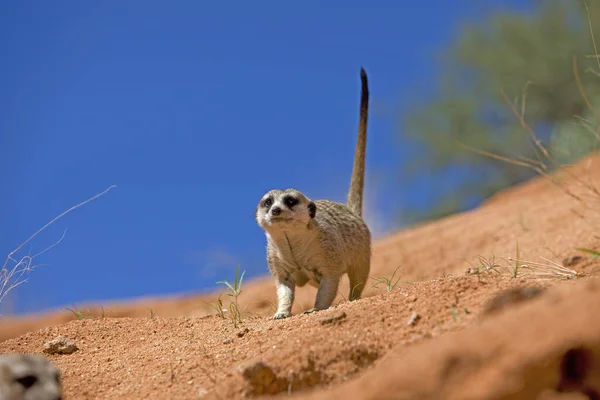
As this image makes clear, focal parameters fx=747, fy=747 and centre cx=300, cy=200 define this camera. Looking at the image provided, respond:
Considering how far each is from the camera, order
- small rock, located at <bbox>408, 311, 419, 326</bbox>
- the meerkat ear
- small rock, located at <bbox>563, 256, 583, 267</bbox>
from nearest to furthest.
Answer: small rock, located at <bbox>408, 311, 419, 326</bbox> → the meerkat ear → small rock, located at <bbox>563, 256, 583, 267</bbox>

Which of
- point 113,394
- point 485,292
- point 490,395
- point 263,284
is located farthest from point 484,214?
point 490,395

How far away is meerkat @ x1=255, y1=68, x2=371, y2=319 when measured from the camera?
16.9 ft

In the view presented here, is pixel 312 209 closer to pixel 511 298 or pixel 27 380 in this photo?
pixel 511 298

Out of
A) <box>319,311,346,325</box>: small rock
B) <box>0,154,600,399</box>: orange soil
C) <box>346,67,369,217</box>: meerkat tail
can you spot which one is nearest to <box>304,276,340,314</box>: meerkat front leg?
<box>0,154,600,399</box>: orange soil

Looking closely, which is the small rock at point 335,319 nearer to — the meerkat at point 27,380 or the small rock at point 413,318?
the small rock at point 413,318

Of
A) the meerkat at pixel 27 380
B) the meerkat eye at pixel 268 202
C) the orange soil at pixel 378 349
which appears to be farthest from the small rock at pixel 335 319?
the meerkat eye at pixel 268 202

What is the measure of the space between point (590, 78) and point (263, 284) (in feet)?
26.8

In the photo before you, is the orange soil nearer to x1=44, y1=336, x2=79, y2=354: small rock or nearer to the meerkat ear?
x1=44, y1=336, x2=79, y2=354: small rock

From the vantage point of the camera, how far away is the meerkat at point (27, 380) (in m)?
2.62

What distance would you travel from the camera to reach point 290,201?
17.0 ft

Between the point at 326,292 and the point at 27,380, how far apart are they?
9.19ft

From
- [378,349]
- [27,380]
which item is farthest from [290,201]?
[27,380]

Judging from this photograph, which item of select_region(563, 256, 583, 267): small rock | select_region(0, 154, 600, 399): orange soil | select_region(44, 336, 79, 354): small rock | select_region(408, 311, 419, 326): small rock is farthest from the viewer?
select_region(563, 256, 583, 267): small rock

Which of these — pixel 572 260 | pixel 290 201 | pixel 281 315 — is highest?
pixel 290 201
